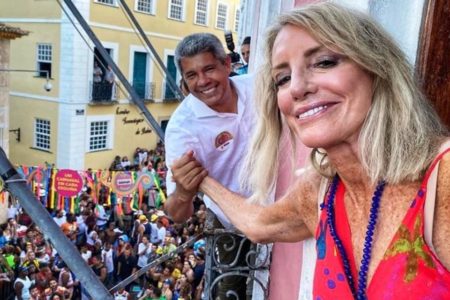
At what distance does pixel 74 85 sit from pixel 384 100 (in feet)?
61.5

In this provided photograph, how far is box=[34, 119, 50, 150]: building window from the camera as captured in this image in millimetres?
19594

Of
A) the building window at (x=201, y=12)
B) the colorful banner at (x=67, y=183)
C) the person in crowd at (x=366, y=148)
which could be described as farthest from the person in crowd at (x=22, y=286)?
the building window at (x=201, y=12)

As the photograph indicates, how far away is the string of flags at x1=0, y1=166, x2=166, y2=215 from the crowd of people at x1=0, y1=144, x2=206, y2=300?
1.01ft

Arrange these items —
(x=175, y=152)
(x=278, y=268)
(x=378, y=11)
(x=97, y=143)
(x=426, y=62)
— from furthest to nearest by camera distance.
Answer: (x=97, y=143), (x=278, y=268), (x=175, y=152), (x=378, y=11), (x=426, y=62)

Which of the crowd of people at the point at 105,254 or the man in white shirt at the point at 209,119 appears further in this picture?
the crowd of people at the point at 105,254

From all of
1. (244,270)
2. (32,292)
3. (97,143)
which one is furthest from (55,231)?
(97,143)

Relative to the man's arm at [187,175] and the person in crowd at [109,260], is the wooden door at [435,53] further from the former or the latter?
the person in crowd at [109,260]

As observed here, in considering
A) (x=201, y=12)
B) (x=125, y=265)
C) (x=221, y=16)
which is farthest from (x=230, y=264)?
(x=221, y=16)

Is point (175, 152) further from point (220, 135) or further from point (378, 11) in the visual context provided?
point (378, 11)

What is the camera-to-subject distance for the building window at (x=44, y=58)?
19.1 metres

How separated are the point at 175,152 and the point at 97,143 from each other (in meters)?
18.6

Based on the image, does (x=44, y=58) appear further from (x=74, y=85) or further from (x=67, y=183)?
(x=67, y=183)

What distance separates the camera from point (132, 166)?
2097cm

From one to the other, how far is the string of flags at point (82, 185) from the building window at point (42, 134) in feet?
22.8
